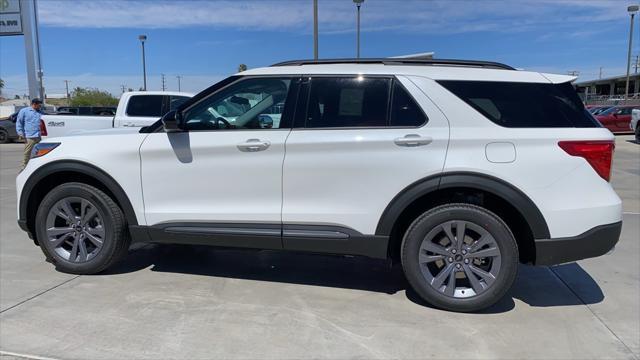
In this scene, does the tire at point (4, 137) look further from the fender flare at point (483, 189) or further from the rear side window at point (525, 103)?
the rear side window at point (525, 103)

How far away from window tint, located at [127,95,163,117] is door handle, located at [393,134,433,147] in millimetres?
7883

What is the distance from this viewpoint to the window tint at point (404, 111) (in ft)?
12.9

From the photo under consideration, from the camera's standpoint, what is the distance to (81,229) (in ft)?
15.2

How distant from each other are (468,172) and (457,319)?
44.2 inches

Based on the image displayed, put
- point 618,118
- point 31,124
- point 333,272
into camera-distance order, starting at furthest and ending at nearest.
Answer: point 618,118, point 31,124, point 333,272

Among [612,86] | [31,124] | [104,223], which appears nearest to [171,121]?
[104,223]

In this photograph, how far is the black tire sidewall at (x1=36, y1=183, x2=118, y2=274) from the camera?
4512 millimetres

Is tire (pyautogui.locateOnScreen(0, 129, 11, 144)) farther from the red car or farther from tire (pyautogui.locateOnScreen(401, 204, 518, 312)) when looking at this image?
the red car

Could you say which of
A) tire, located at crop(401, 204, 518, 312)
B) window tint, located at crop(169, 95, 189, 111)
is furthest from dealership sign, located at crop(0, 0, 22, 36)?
tire, located at crop(401, 204, 518, 312)

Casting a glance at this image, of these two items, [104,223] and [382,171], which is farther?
[104,223]

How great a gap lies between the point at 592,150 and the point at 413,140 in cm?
128

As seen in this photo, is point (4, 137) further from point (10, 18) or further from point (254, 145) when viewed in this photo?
point (254, 145)

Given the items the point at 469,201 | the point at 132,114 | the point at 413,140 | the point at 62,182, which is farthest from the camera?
the point at 132,114

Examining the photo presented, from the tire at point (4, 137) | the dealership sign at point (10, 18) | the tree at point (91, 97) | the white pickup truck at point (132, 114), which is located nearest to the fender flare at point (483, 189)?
the white pickup truck at point (132, 114)
